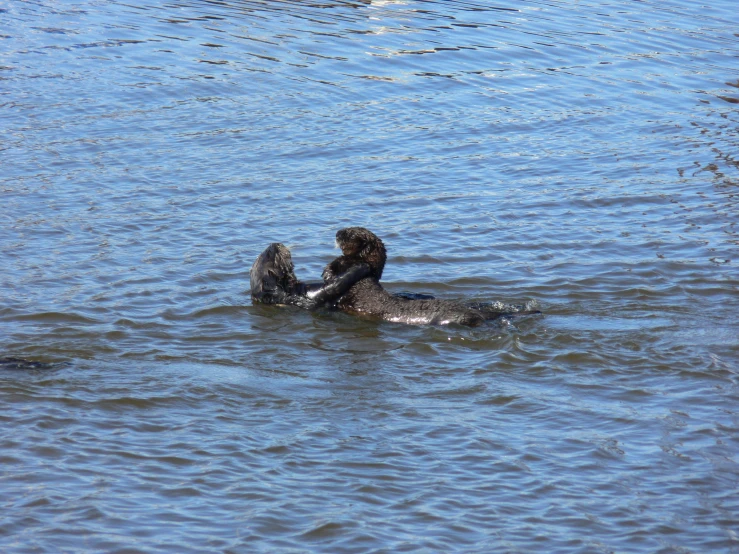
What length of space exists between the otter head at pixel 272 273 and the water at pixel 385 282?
17 centimetres

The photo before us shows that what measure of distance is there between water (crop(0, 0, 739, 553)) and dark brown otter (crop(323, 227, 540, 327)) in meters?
0.14

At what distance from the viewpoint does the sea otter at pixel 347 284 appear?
7281 millimetres

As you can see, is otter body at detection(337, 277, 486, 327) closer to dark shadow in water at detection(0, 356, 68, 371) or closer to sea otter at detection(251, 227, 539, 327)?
sea otter at detection(251, 227, 539, 327)

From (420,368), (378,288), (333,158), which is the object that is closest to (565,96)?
(333,158)

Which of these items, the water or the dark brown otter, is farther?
the dark brown otter

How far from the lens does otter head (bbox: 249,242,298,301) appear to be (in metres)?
7.54

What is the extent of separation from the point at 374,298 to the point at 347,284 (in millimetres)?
239

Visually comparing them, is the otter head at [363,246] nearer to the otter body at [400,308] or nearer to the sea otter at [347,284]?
the sea otter at [347,284]

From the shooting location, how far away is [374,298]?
737 cm

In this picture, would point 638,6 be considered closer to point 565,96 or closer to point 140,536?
point 565,96

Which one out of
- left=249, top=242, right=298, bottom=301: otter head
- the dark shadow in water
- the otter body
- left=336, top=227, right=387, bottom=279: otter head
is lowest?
the dark shadow in water

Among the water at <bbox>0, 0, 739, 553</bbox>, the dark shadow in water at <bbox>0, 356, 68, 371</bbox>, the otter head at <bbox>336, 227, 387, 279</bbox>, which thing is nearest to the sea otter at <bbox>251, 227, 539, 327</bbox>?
the otter head at <bbox>336, 227, 387, 279</bbox>

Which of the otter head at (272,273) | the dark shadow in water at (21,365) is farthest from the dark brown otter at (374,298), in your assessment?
the dark shadow in water at (21,365)

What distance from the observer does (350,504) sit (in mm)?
4617
